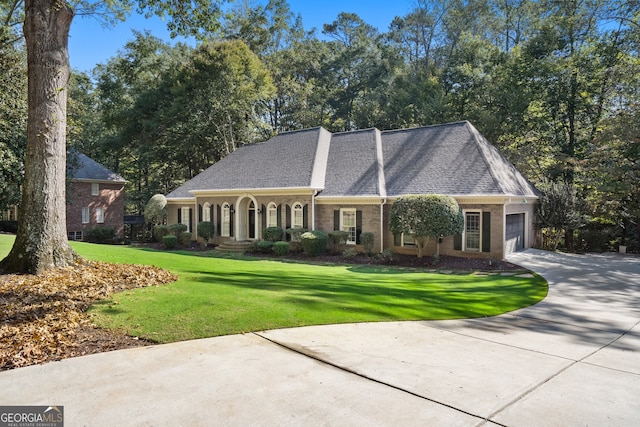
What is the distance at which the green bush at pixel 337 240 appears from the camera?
1970 cm

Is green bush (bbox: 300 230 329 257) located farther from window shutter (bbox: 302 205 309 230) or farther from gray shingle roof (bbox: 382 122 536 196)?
gray shingle roof (bbox: 382 122 536 196)

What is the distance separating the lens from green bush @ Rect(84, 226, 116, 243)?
29641 millimetres

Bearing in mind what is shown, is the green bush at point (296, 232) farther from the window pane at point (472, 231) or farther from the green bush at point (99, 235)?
the green bush at point (99, 235)

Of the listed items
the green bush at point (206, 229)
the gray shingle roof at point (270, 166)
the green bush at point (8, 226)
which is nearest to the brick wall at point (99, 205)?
the green bush at point (8, 226)

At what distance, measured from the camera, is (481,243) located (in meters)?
17.3

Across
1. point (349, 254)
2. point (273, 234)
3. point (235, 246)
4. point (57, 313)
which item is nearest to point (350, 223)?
point (349, 254)

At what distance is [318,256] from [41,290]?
1326 cm

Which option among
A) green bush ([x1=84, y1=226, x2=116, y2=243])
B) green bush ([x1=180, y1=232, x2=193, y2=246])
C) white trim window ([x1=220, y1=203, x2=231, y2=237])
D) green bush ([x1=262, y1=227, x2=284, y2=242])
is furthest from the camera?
green bush ([x1=84, y1=226, x2=116, y2=243])

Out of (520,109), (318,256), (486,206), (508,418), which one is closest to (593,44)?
(520,109)

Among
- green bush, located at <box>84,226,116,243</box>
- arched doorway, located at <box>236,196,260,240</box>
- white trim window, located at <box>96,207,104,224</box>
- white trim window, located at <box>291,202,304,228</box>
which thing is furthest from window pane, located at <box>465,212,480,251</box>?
white trim window, located at <box>96,207,104,224</box>

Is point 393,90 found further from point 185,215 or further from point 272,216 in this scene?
point 185,215

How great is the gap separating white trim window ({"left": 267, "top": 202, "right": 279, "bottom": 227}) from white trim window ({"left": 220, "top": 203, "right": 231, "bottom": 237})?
3.08 meters

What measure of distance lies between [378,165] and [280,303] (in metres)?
14.6

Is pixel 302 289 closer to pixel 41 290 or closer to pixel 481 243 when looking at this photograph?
pixel 41 290
